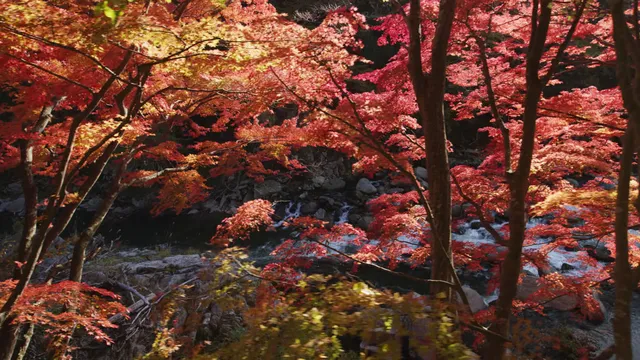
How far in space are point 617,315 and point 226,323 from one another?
6.15 m

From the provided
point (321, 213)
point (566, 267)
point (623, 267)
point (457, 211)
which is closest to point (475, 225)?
point (457, 211)

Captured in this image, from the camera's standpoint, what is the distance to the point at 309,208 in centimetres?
1586

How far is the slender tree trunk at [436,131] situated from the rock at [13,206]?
20.2 meters

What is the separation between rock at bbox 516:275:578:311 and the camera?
26.2 feet

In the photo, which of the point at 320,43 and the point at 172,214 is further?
the point at 172,214

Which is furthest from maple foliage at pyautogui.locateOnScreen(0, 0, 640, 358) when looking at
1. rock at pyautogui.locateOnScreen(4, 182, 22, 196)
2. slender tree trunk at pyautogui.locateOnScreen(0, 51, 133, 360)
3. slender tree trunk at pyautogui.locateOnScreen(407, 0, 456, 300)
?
rock at pyautogui.locateOnScreen(4, 182, 22, 196)

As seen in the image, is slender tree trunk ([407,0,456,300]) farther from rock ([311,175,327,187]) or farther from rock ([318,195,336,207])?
rock ([311,175,327,187])

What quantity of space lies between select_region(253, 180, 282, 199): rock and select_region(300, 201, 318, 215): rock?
6.76 feet

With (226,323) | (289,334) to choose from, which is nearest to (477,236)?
(226,323)

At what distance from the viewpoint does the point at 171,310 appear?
19.6ft

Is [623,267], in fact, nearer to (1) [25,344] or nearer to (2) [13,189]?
(1) [25,344]

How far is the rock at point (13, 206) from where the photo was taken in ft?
56.5

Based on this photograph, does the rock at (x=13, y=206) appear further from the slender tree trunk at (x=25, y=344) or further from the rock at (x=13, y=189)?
the slender tree trunk at (x=25, y=344)

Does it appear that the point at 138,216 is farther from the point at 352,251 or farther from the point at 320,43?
the point at 320,43
